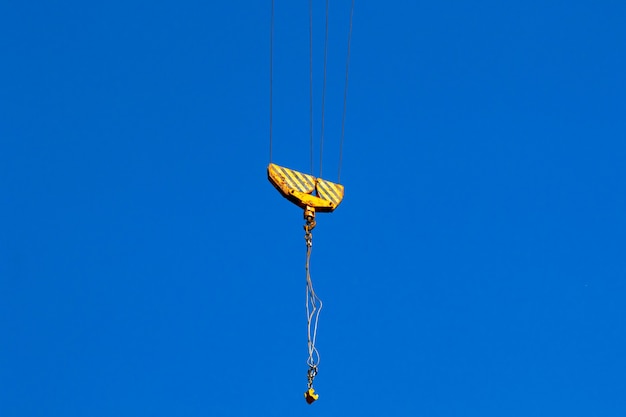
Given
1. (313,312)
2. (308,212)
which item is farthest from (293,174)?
(313,312)

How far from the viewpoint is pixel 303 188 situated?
20.8 meters

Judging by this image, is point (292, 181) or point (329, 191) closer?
point (292, 181)

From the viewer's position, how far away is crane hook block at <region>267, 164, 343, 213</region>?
67.4ft

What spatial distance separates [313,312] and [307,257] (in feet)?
2.93

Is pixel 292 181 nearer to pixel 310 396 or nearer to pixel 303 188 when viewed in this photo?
pixel 303 188

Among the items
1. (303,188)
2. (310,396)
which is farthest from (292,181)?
(310,396)

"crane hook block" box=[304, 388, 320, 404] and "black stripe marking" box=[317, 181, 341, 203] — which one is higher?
"black stripe marking" box=[317, 181, 341, 203]

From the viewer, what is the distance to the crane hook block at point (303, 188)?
2053 centimetres

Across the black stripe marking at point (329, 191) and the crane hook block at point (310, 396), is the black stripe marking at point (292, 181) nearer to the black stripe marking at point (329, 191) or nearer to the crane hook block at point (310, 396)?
the black stripe marking at point (329, 191)

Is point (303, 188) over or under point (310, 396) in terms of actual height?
over

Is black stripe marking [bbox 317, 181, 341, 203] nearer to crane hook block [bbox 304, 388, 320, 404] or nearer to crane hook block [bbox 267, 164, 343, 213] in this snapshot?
crane hook block [bbox 267, 164, 343, 213]

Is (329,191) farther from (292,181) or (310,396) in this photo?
(310,396)

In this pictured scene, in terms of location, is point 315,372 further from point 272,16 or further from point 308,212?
point 272,16

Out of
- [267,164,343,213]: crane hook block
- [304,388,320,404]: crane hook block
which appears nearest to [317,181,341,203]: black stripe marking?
[267,164,343,213]: crane hook block
